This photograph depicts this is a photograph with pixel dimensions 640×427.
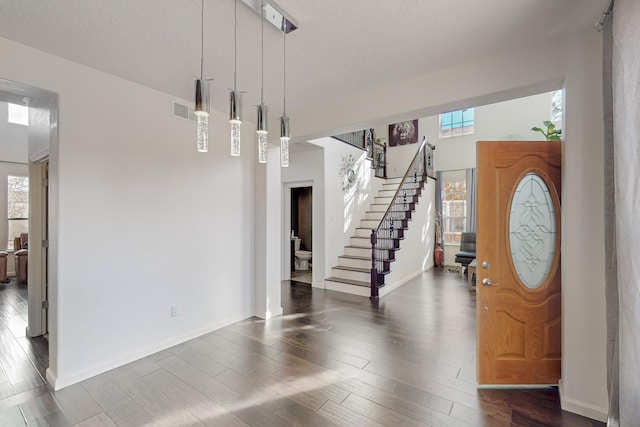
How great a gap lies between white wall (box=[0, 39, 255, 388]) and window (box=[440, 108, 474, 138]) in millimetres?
7316

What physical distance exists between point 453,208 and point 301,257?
4756 mm

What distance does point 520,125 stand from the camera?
7500 millimetres

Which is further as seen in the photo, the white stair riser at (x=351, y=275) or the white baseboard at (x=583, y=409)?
the white stair riser at (x=351, y=275)

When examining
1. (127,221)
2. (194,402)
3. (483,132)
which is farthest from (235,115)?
(483,132)

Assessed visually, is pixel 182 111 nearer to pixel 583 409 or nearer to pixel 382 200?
pixel 583 409

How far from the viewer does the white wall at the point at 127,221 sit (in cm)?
242

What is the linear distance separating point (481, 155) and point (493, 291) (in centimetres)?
119

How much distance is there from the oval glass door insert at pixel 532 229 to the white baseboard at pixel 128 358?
11.2 ft

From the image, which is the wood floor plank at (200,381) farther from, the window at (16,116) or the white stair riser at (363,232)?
the window at (16,116)

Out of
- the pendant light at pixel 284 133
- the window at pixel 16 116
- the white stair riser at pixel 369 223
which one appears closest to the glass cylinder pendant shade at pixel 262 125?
the pendant light at pixel 284 133

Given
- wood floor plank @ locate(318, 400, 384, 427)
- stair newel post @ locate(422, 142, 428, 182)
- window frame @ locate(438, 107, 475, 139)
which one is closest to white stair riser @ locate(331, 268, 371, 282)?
wood floor plank @ locate(318, 400, 384, 427)

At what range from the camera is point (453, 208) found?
8383 mm

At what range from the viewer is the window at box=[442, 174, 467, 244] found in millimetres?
8273

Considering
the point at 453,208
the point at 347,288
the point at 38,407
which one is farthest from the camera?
the point at 453,208
